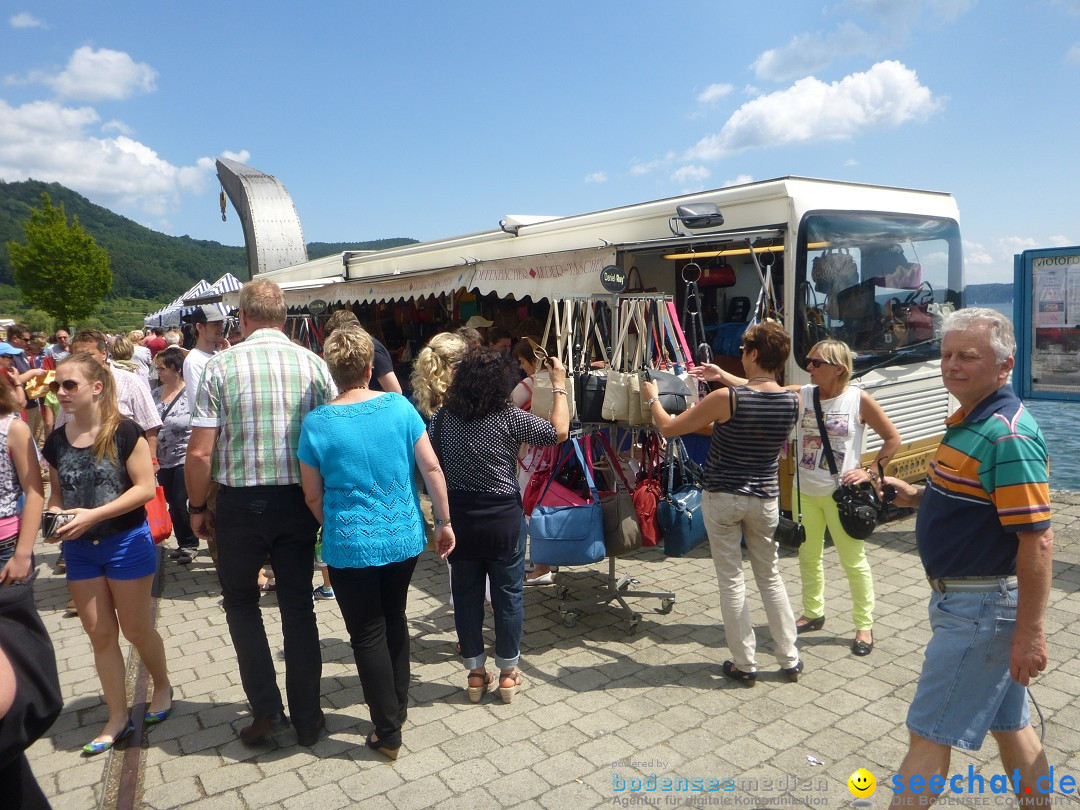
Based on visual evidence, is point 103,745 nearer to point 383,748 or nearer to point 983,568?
point 383,748

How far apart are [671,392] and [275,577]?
2.18 m

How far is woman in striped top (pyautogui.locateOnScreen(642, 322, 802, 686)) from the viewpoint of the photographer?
3461 mm

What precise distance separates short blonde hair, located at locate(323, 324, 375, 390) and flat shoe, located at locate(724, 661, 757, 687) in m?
2.35

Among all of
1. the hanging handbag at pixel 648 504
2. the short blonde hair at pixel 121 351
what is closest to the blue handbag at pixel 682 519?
the hanging handbag at pixel 648 504

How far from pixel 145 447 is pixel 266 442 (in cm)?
65

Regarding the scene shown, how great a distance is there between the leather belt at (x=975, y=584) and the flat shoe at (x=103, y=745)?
3446 millimetres

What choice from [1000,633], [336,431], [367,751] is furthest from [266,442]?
[1000,633]

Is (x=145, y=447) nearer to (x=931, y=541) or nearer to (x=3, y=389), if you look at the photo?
(x=3, y=389)

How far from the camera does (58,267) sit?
4125cm

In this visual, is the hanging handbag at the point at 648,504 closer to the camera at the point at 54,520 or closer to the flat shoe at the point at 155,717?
the flat shoe at the point at 155,717

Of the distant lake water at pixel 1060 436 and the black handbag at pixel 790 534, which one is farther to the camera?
the distant lake water at pixel 1060 436

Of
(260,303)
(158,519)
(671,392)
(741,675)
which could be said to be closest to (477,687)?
(741,675)

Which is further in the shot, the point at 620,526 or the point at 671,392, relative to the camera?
the point at 620,526

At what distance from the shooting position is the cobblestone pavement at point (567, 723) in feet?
9.53
